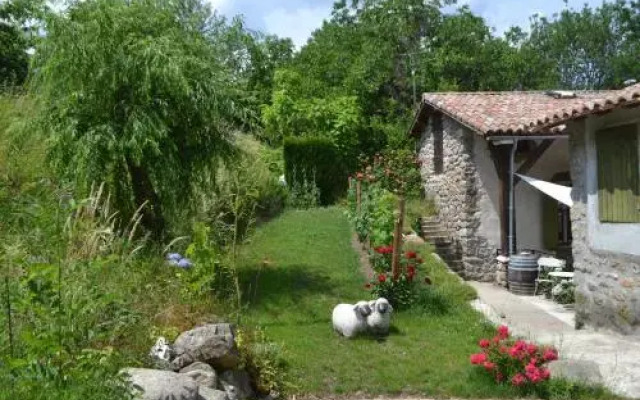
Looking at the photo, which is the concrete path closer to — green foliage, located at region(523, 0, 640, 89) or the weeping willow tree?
the weeping willow tree

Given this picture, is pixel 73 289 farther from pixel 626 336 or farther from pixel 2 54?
pixel 2 54

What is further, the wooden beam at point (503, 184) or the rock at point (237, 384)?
the wooden beam at point (503, 184)

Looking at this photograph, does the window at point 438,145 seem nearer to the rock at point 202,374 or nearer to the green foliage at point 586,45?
the rock at point 202,374

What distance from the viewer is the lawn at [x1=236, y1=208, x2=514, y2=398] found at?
691 cm

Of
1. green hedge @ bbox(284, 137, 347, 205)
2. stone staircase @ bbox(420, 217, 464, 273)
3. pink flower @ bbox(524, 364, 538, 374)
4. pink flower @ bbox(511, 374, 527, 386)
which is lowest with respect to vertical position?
pink flower @ bbox(511, 374, 527, 386)

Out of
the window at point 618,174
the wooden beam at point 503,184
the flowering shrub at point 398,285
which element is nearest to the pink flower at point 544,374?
the window at point 618,174

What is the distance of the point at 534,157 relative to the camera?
552 inches

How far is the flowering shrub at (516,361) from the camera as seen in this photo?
21.4 feet

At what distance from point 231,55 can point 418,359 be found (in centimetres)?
614

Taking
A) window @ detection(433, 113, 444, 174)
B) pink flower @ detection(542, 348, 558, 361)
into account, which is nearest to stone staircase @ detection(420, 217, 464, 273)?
window @ detection(433, 113, 444, 174)

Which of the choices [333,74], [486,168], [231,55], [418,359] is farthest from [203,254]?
[333,74]

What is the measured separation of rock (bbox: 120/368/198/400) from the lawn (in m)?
2.14

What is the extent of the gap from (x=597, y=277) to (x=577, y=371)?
2821 millimetres

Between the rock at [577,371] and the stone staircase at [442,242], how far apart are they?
804cm
